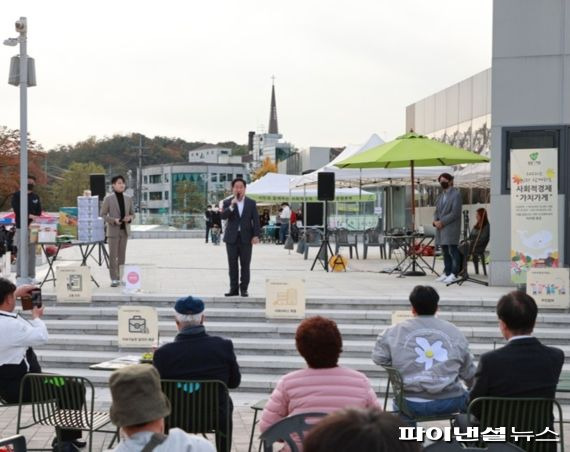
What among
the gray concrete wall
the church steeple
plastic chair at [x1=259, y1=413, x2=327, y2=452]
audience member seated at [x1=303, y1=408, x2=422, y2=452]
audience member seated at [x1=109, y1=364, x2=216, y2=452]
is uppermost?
the church steeple

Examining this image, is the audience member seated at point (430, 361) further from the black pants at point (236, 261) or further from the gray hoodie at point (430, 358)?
the black pants at point (236, 261)

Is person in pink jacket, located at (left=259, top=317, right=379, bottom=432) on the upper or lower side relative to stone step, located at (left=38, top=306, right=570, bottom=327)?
upper

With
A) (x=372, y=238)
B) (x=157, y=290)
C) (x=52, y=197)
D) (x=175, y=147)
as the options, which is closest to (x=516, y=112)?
(x=157, y=290)

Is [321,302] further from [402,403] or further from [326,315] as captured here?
[402,403]

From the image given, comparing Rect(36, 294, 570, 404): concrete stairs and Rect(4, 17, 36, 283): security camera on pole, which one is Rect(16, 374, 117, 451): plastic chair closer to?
Rect(36, 294, 570, 404): concrete stairs

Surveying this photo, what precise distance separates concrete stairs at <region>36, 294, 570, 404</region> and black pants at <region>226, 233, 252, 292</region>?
1.01 ft

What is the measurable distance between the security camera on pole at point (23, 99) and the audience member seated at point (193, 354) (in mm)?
7674

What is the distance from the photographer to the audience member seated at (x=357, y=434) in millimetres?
1669

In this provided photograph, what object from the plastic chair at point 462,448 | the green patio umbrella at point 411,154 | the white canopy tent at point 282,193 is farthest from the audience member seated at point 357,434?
the white canopy tent at point 282,193

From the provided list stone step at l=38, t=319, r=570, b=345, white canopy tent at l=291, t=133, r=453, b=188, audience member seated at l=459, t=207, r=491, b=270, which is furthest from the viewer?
white canopy tent at l=291, t=133, r=453, b=188

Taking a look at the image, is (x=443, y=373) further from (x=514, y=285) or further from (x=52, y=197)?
(x=52, y=197)

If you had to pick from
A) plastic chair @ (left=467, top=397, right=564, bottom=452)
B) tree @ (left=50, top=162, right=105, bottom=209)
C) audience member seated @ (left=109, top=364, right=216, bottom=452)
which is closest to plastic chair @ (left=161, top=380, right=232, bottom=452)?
plastic chair @ (left=467, top=397, right=564, bottom=452)

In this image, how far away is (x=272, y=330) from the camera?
10.2 meters

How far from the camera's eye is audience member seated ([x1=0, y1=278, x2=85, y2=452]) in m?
6.07
